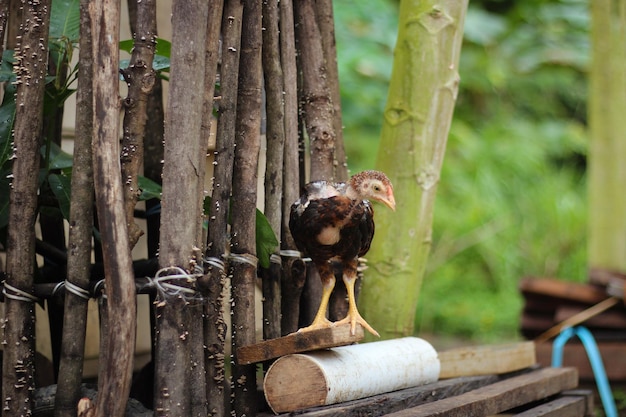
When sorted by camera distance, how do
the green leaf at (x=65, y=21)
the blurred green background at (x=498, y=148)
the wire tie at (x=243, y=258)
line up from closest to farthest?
the wire tie at (x=243, y=258) → the green leaf at (x=65, y=21) → the blurred green background at (x=498, y=148)

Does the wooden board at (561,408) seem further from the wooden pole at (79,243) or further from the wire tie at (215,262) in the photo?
the wooden pole at (79,243)

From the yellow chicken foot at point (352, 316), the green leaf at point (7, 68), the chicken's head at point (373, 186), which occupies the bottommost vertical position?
the yellow chicken foot at point (352, 316)

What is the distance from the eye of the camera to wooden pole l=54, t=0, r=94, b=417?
2084 millimetres

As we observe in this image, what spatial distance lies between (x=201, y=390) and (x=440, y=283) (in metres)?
5.70

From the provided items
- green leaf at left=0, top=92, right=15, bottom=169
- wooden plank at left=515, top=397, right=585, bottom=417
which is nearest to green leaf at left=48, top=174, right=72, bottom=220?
green leaf at left=0, top=92, right=15, bottom=169

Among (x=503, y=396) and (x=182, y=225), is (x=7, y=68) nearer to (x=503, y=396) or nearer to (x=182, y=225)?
(x=182, y=225)

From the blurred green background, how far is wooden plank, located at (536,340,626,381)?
231 centimetres

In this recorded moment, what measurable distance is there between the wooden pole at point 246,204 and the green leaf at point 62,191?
47 centimetres

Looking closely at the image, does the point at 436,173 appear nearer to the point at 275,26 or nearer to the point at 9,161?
the point at 275,26

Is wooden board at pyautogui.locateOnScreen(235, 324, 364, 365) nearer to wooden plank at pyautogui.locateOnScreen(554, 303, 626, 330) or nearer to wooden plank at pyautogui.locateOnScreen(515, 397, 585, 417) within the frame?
wooden plank at pyautogui.locateOnScreen(515, 397, 585, 417)

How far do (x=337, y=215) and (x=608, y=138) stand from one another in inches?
144

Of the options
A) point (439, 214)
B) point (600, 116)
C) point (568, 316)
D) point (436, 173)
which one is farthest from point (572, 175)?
point (436, 173)

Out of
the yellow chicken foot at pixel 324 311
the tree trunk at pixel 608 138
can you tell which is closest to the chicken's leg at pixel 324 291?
the yellow chicken foot at pixel 324 311

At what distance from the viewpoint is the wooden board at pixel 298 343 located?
2.02 metres
